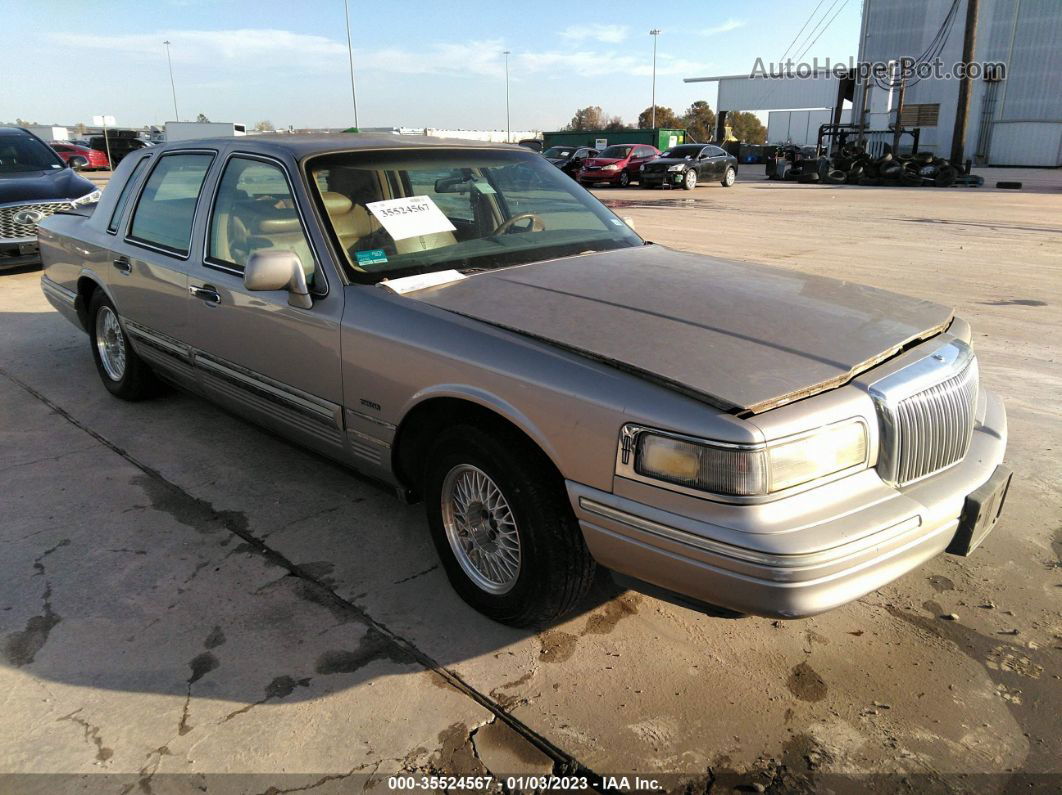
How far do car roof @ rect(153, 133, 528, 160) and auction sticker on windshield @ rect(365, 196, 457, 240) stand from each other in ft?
1.14

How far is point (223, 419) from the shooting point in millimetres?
4977

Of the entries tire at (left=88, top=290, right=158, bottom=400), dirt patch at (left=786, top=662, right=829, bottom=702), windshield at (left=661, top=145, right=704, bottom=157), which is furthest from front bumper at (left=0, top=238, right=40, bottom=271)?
windshield at (left=661, top=145, right=704, bottom=157)

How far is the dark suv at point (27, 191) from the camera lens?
9836mm

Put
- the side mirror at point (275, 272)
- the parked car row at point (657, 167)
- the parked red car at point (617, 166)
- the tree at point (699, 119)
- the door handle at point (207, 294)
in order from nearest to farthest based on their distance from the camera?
the side mirror at point (275, 272) → the door handle at point (207, 294) → the parked car row at point (657, 167) → the parked red car at point (617, 166) → the tree at point (699, 119)

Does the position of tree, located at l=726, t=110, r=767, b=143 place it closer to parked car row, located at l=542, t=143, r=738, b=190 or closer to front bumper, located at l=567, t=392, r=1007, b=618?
parked car row, located at l=542, t=143, r=738, b=190

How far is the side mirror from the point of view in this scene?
3.00 meters

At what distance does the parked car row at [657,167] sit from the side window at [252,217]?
81.6 ft

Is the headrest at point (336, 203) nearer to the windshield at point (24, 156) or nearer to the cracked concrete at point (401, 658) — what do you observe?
the cracked concrete at point (401, 658)

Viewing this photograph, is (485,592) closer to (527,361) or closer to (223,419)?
(527,361)

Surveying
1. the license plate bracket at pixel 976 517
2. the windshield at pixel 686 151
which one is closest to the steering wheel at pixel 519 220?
the license plate bracket at pixel 976 517

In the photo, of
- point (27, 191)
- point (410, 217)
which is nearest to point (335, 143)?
point (410, 217)

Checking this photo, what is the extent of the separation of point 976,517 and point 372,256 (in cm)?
237

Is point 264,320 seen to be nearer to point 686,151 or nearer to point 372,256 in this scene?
point 372,256

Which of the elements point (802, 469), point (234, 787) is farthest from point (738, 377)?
point (234, 787)
